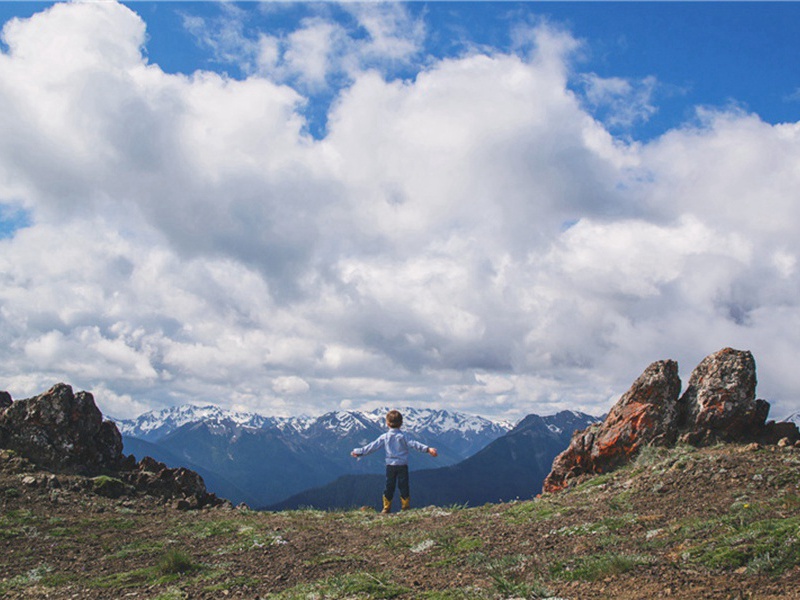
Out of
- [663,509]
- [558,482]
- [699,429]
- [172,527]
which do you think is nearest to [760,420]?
[699,429]

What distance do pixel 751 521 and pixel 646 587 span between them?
408 cm

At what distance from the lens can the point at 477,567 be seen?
11219mm

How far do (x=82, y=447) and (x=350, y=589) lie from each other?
24226 millimetres

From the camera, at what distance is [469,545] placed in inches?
517

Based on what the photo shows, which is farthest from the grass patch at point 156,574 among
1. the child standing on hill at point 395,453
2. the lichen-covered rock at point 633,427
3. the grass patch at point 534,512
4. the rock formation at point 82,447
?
the lichen-covered rock at point 633,427

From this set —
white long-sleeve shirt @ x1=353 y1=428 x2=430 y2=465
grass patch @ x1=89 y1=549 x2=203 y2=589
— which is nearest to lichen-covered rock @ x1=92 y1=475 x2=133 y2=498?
white long-sleeve shirt @ x1=353 y1=428 x2=430 y2=465

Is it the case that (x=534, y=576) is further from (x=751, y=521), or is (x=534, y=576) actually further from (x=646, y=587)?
(x=751, y=521)

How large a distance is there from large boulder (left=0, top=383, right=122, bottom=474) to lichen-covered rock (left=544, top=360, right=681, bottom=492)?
957 inches

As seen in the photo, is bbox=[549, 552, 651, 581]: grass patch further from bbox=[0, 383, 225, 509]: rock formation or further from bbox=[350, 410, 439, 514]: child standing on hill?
bbox=[0, 383, 225, 509]: rock formation

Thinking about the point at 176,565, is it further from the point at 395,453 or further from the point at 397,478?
the point at 397,478

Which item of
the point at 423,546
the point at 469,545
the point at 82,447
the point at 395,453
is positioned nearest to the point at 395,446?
the point at 395,453

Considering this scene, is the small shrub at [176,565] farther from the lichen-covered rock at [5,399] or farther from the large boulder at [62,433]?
the lichen-covered rock at [5,399]

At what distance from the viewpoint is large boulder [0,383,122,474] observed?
26797mm

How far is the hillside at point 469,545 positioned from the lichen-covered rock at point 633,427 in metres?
2.14
